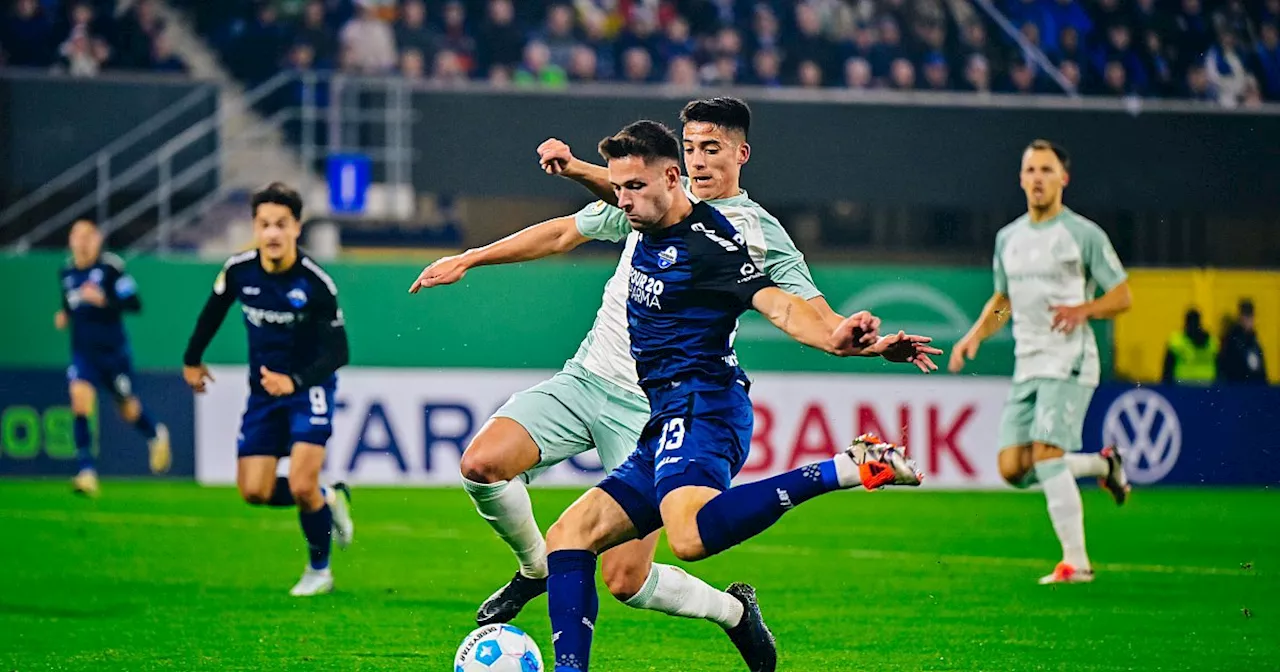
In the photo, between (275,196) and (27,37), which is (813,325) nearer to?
(275,196)

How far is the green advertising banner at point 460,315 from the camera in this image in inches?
736

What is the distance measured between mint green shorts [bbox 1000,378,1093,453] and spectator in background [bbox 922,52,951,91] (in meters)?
11.1

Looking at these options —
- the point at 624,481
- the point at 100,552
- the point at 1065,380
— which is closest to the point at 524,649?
the point at 624,481

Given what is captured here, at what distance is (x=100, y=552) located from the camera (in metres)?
11.7

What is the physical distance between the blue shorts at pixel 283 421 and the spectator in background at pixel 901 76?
496 inches

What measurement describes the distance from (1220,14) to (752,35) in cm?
559

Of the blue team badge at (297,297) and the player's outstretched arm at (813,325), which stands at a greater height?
the blue team badge at (297,297)

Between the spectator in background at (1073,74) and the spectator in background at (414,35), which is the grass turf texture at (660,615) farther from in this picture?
the spectator in background at (1073,74)

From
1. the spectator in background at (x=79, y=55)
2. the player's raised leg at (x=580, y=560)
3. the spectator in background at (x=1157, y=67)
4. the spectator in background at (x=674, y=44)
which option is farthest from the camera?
the spectator in background at (x=1157, y=67)

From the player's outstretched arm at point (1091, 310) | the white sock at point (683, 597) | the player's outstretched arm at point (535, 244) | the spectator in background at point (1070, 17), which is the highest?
the spectator in background at point (1070, 17)

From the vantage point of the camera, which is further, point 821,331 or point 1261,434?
point 1261,434

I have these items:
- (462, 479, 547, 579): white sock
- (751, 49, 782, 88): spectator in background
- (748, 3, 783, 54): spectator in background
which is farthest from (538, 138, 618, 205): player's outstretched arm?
(748, 3, 783, 54): spectator in background

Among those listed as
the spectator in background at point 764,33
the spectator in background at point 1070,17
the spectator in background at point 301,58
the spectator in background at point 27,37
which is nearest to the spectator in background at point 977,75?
the spectator in background at point 1070,17

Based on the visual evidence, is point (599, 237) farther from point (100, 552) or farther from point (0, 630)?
point (100, 552)
